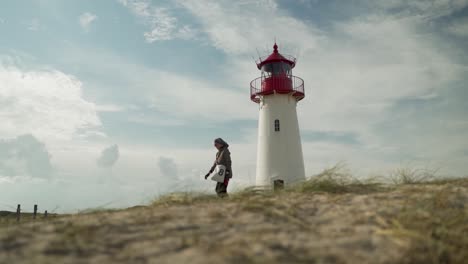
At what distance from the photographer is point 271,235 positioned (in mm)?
3336

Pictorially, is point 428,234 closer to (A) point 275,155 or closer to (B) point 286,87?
(A) point 275,155

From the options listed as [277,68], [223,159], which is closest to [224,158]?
[223,159]

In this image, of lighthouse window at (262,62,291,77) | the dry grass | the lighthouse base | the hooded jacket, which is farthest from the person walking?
lighthouse window at (262,62,291,77)

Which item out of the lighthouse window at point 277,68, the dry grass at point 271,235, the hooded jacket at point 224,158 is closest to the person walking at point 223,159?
the hooded jacket at point 224,158

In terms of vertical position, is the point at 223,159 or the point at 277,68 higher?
the point at 277,68

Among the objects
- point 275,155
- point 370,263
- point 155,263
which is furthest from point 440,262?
point 275,155

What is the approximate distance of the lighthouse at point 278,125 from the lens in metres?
16.2

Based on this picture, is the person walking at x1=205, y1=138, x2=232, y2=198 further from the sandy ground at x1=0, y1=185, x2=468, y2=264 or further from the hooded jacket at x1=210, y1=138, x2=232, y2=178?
the sandy ground at x1=0, y1=185, x2=468, y2=264

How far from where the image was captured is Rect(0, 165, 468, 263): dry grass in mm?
2916

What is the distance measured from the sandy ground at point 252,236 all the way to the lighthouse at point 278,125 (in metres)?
11.4

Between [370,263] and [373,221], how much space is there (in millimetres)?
1129

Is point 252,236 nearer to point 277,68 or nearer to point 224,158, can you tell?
point 224,158

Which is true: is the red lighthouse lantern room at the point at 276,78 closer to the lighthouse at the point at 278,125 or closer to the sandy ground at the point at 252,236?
the lighthouse at the point at 278,125

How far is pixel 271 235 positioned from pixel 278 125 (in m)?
13.6
